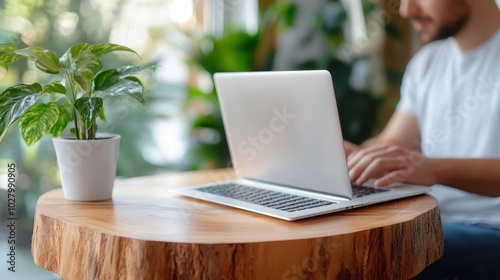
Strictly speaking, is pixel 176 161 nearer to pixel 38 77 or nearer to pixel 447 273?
pixel 38 77

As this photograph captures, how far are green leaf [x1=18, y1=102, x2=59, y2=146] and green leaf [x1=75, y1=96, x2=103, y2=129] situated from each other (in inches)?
2.1

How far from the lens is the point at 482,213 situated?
1719 mm

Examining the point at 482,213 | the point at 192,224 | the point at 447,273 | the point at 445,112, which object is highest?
the point at 445,112

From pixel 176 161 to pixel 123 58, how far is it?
0.55m

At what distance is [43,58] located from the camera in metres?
1.31

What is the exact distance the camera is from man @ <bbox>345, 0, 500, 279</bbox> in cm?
157

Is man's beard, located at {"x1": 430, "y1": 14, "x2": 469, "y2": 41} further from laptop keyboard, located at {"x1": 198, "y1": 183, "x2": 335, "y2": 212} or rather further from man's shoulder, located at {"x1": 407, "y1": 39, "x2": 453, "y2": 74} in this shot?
laptop keyboard, located at {"x1": 198, "y1": 183, "x2": 335, "y2": 212}

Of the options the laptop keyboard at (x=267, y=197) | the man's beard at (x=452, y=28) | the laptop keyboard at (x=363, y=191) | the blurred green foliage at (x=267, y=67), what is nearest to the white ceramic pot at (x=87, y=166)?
the laptop keyboard at (x=267, y=197)

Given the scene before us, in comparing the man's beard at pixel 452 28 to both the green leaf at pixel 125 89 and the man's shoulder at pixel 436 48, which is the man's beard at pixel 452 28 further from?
the green leaf at pixel 125 89

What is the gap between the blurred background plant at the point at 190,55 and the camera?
7.82 feet

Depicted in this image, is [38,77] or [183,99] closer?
[38,77]

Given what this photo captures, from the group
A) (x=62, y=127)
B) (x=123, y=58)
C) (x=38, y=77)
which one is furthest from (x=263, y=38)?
(x=62, y=127)

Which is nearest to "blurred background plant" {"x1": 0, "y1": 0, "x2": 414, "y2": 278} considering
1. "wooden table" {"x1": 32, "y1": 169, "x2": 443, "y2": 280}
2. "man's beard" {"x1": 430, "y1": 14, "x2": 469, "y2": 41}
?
"man's beard" {"x1": 430, "y1": 14, "x2": 469, "y2": 41}

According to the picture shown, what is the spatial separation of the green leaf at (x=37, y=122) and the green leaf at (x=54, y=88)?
0.03 m
